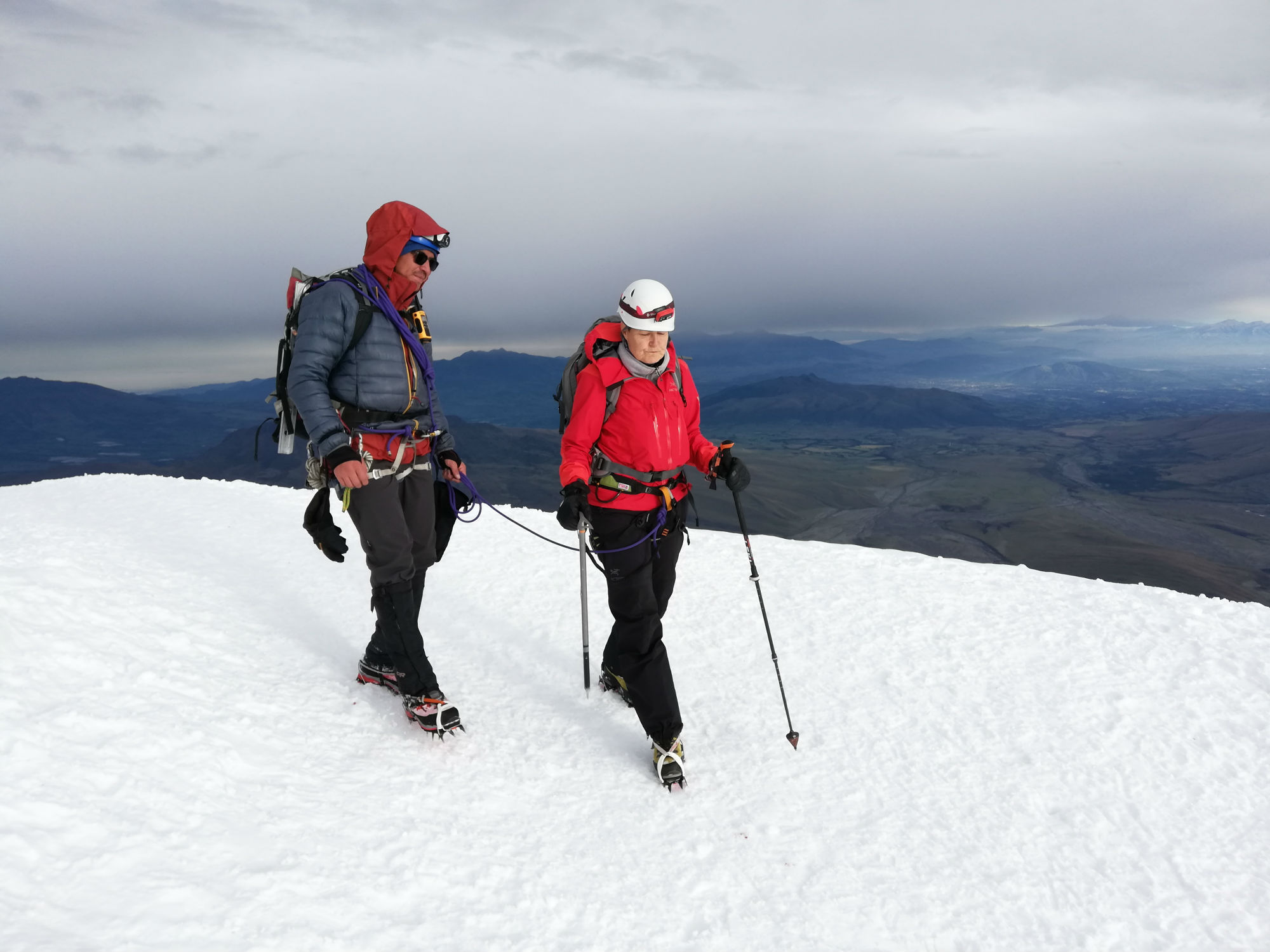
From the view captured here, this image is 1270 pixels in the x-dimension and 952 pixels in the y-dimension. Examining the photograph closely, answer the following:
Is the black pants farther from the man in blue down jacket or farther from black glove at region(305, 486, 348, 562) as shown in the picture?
black glove at region(305, 486, 348, 562)

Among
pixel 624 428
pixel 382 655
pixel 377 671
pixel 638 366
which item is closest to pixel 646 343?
pixel 638 366

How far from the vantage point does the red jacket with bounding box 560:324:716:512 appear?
→ 15.3 feet

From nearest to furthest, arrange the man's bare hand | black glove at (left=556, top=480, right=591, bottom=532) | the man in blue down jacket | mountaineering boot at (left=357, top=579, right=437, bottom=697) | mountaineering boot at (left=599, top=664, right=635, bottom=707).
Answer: the man's bare hand → the man in blue down jacket → black glove at (left=556, top=480, right=591, bottom=532) → mountaineering boot at (left=357, top=579, right=437, bottom=697) → mountaineering boot at (left=599, top=664, right=635, bottom=707)

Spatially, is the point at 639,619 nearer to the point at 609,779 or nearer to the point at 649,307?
the point at 609,779

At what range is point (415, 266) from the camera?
15.3ft

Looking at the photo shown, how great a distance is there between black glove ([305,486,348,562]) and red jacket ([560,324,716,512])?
171 cm

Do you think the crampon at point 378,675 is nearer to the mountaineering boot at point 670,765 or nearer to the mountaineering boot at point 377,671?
the mountaineering boot at point 377,671

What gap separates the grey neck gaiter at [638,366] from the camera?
185 inches

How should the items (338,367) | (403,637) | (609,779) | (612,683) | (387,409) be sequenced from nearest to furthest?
(338,367), (387,409), (609,779), (403,637), (612,683)

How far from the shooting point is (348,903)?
3.29m

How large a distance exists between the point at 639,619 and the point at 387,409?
2180mm

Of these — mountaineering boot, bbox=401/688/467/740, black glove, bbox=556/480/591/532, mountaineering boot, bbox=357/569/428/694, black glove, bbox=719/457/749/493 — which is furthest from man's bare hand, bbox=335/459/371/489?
black glove, bbox=719/457/749/493

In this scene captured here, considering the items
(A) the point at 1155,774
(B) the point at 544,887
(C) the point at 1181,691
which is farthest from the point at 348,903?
(C) the point at 1181,691

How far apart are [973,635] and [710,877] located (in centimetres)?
445
